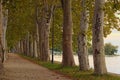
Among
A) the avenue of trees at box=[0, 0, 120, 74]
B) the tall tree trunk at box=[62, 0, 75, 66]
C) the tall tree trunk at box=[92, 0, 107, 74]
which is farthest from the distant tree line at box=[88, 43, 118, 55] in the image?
the tall tree trunk at box=[92, 0, 107, 74]

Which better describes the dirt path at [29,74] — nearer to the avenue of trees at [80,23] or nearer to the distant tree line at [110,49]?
the avenue of trees at [80,23]

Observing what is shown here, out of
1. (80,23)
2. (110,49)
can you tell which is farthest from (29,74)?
(110,49)

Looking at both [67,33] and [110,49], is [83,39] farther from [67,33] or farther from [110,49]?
[110,49]

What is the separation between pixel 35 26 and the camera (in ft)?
219

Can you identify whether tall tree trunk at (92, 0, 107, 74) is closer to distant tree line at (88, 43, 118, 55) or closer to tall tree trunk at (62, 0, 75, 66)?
tall tree trunk at (62, 0, 75, 66)

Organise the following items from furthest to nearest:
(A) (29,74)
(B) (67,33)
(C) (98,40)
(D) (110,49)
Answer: (D) (110,49)
(B) (67,33)
(A) (29,74)
(C) (98,40)

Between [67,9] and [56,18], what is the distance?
25.6m

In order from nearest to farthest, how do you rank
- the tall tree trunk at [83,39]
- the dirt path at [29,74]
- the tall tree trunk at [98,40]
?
the dirt path at [29,74]
the tall tree trunk at [98,40]
the tall tree trunk at [83,39]

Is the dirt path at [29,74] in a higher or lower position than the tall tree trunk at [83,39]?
lower

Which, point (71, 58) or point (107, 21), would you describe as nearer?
point (71, 58)

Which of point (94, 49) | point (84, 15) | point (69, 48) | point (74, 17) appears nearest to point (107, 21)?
point (74, 17)

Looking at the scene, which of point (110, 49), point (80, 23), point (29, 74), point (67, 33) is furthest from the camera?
point (110, 49)

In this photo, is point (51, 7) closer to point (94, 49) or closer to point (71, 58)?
point (71, 58)

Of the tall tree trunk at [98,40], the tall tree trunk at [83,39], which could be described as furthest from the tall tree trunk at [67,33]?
the tall tree trunk at [98,40]
